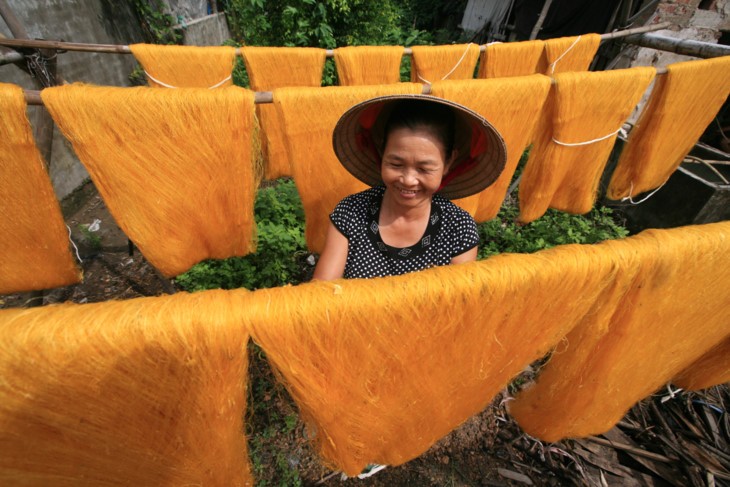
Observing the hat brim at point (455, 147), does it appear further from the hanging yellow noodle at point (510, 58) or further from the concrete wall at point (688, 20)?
→ the concrete wall at point (688, 20)

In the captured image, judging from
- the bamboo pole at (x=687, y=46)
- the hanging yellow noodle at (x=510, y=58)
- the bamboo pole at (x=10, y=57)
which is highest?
the bamboo pole at (x=687, y=46)

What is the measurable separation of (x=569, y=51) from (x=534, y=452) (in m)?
3.65

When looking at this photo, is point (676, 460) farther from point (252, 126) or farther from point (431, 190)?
point (252, 126)

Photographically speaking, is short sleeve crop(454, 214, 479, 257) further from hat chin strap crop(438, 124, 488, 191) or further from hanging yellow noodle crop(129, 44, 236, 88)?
hanging yellow noodle crop(129, 44, 236, 88)

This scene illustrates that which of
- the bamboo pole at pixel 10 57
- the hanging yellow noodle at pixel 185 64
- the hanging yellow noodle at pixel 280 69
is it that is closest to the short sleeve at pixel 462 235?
the hanging yellow noodle at pixel 280 69

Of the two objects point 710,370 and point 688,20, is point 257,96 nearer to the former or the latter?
point 710,370

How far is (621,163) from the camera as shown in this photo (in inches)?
119

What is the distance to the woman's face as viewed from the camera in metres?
1.22

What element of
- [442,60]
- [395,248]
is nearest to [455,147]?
[395,248]

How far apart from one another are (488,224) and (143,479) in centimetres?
373

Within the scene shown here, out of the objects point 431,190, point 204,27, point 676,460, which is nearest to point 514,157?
point 431,190

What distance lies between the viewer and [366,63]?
9.11 ft

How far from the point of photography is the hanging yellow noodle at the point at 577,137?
2062 mm

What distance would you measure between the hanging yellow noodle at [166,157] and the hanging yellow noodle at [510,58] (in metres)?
2.59
